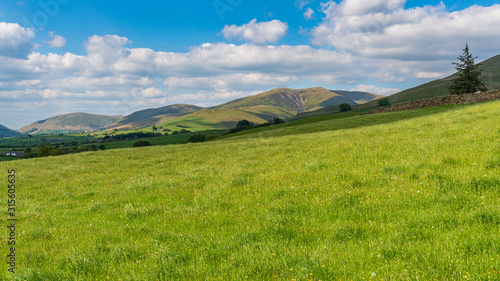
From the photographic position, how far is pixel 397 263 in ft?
16.4

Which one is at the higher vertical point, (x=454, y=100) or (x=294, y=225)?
(x=454, y=100)

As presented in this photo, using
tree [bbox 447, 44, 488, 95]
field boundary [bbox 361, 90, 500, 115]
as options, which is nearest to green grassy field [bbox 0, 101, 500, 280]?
field boundary [bbox 361, 90, 500, 115]

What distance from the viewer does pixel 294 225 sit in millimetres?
7168

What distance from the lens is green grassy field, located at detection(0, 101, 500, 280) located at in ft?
17.1

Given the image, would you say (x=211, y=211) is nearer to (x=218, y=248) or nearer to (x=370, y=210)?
(x=218, y=248)

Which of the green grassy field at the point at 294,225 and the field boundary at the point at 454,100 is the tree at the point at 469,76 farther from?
the green grassy field at the point at 294,225

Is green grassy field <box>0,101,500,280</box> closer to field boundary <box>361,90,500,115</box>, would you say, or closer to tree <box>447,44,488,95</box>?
field boundary <box>361,90,500,115</box>

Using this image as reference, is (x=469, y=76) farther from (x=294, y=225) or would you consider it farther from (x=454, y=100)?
(x=294, y=225)

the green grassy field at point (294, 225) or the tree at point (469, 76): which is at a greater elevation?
the tree at point (469, 76)

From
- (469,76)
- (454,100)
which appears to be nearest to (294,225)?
(454,100)

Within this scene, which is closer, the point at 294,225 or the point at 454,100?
the point at 294,225

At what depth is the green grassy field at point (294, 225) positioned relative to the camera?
523cm

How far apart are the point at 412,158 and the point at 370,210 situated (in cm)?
616

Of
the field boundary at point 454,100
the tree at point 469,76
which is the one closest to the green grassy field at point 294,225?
the field boundary at point 454,100
